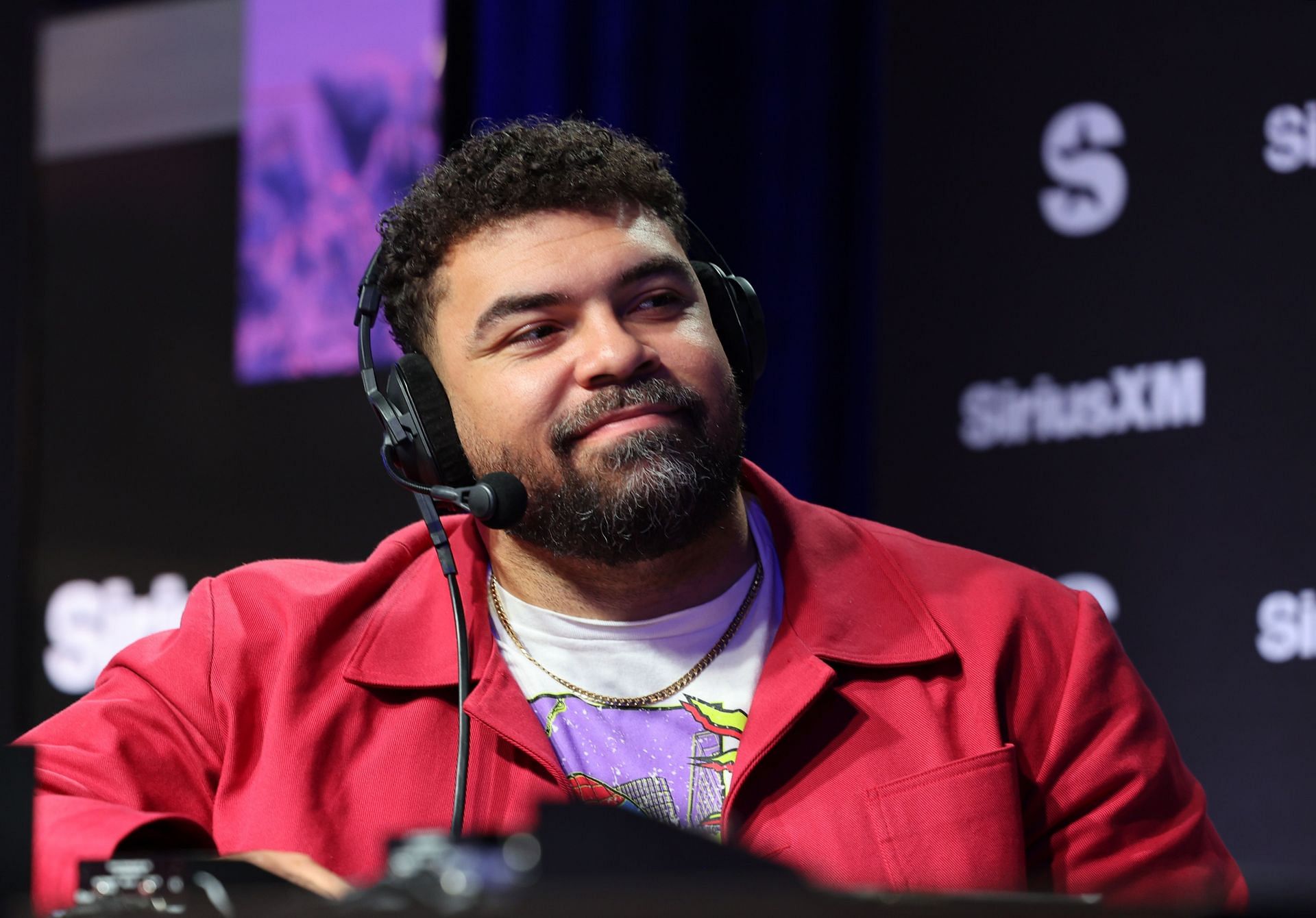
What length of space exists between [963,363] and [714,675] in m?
0.87

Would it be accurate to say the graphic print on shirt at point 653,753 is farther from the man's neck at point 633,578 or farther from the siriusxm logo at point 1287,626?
the siriusxm logo at point 1287,626

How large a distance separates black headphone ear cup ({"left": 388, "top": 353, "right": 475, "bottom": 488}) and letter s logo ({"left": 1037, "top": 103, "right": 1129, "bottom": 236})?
108cm

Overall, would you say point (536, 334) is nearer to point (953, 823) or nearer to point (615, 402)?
point (615, 402)

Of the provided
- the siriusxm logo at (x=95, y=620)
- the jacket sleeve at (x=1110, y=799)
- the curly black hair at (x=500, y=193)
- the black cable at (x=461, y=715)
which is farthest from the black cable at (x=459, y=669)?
the siriusxm logo at (x=95, y=620)

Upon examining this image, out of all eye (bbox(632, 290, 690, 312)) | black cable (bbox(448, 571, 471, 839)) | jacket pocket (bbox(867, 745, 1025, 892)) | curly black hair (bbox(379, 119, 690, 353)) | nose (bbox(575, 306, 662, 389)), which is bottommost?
jacket pocket (bbox(867, 745, 1025, 892))

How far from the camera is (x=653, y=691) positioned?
1.73 m

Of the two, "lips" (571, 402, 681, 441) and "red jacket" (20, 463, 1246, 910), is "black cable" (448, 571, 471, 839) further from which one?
"lips" (571, 402, 681, 441)

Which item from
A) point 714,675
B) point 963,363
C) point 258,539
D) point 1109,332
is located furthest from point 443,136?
point 714,675

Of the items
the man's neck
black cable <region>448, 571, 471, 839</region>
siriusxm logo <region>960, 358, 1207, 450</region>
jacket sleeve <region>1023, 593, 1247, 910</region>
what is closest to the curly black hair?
the man's neck

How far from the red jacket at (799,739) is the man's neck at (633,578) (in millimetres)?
94

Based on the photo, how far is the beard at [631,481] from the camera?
1716mm

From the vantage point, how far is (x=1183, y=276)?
2148mm

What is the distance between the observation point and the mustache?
172 cm

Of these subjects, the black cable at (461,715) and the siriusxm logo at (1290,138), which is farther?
the siriusxm logo at (1290,138)
